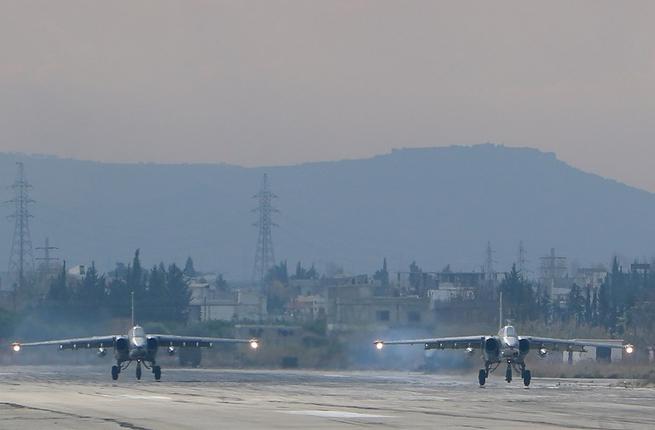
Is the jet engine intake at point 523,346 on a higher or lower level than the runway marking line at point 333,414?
higher

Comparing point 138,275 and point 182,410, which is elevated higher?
point 138,275

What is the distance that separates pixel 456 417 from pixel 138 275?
11945cm

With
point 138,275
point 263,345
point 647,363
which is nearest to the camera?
point 647,363

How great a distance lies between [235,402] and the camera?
165ft

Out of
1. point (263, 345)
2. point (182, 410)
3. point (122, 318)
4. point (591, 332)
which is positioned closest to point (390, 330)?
point (263, 345)

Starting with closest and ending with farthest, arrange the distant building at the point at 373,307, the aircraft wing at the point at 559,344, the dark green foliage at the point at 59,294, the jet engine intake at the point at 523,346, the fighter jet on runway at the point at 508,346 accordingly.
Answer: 1. the fighter jet on runway at the point at 508,346
2. the jet engine intake at the point at 523,346
3. the aircraft wing at the point at 559,344
4. the distant building at the point at 373,307
5. the dark green foliage at the point at 59,294

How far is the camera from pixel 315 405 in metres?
48.8

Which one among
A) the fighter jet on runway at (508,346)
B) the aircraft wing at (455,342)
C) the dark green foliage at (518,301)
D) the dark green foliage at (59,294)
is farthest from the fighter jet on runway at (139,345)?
the dark green foliage at (59,294)

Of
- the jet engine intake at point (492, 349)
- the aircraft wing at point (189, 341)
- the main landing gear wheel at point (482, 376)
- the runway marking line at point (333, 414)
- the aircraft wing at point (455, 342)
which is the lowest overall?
the runway marking line at point (333, 414)

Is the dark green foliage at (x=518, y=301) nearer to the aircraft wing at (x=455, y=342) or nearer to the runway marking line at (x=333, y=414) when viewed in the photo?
the aircraft wing at (x=455, y=342)

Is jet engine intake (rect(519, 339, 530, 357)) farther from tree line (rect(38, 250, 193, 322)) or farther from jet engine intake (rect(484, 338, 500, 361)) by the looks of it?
tree line (rect(38, 250, 193, 322))

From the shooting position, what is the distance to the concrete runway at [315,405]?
3962 cm

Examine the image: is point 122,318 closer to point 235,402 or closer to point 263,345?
point 263,345

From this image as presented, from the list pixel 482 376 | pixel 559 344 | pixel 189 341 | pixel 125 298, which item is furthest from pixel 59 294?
pixel 482 376
